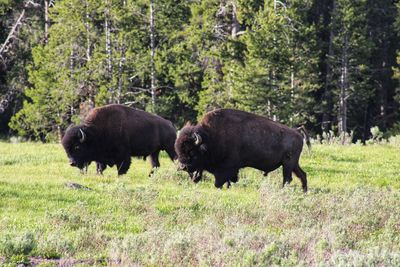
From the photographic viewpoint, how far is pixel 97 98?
33281 mm

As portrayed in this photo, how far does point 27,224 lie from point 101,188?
9.81 feet

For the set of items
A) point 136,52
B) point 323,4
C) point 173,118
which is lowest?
point 173,118

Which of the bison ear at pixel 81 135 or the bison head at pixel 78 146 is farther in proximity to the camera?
the bison ear at pixel 81 135

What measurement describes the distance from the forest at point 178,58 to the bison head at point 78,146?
1710 cm

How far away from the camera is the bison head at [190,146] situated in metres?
13.6

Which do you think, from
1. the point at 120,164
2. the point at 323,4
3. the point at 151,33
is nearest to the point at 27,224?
the point at 120,164

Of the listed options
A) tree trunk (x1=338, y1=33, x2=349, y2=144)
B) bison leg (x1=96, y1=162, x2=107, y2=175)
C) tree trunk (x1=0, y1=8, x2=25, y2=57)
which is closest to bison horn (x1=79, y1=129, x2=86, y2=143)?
bison leg (x1=96, y1=162, x2=107, y2=175)

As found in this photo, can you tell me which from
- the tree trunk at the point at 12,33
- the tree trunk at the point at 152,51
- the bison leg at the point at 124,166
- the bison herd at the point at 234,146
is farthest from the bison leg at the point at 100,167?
the tree trunk at the point at 12,33

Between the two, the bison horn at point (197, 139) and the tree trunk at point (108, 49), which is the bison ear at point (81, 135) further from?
the tree trunk at point (108, 49)

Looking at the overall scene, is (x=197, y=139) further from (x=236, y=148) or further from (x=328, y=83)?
(x=328, y=83)

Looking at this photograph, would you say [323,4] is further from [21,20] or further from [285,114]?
[21,20]

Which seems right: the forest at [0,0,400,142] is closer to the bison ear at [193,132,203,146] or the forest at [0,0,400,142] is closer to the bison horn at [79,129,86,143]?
the bison horn at [79,129,86,143]

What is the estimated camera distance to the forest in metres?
33.0

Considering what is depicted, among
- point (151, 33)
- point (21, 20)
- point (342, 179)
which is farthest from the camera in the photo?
point (21, 20)
